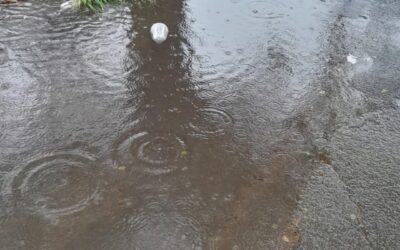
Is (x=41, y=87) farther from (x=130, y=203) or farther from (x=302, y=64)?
(x=302, y=64)

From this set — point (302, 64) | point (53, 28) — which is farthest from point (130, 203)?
point (53, 28)

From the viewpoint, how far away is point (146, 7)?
5.33 meters

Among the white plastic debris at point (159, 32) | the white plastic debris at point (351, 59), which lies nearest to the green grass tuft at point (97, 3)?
the white plastic debris at point (159, 32)

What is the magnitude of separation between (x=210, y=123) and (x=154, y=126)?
0.47 m

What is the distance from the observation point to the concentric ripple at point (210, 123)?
3.52 meters

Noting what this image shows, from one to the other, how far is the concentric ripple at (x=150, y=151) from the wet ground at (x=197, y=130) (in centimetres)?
1

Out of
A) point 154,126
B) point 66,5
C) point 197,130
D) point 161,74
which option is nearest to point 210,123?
point 197,130

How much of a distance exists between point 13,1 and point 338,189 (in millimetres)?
4428

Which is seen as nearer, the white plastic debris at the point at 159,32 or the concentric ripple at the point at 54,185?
the concentric ripple at the point at 54,185

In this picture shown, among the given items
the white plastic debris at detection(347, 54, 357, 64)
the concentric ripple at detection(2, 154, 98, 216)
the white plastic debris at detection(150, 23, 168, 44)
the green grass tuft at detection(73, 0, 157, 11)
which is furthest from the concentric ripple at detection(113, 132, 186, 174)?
the green grass tuft at detection(73, 0, 157, 11)

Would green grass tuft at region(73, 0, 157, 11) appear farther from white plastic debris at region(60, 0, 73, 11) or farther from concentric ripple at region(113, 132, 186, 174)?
concentric ripple at region(113, 132, 186, 174)

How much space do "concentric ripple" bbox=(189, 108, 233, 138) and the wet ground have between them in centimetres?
2

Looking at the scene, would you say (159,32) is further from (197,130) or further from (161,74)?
(197,130)

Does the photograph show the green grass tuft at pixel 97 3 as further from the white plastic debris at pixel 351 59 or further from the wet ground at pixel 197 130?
the white plastic debris at pixel 351 59
